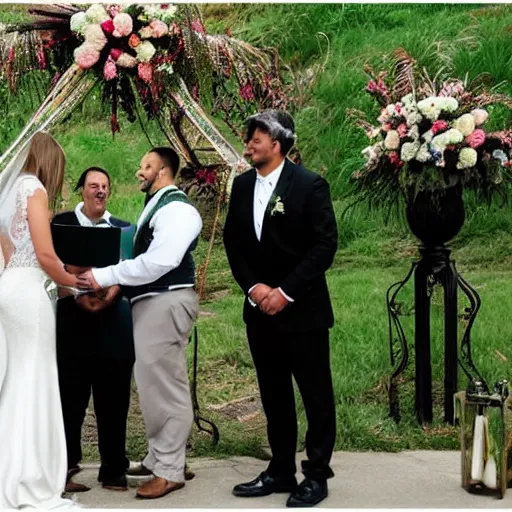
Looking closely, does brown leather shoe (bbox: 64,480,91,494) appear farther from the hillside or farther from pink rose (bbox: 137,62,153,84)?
pink rose (bbox: 137,62,153,84)

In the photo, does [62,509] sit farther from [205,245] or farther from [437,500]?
[205,245]

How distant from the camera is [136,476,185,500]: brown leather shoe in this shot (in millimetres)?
6070

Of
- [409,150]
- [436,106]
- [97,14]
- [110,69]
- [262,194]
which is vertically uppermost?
[97,14]

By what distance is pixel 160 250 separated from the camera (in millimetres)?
5988

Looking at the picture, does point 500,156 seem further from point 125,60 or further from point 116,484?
point 116,484

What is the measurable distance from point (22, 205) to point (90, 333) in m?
0.70

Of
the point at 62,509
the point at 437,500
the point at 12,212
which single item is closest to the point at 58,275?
the point at 12,212

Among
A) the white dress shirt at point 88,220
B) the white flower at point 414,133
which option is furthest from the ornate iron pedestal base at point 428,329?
the white dress shirt at point 88,220

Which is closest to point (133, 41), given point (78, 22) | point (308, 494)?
point (78, 22)

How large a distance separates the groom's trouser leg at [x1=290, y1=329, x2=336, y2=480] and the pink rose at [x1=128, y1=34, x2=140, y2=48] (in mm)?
1654

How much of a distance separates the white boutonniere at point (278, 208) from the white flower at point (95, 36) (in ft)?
4.06

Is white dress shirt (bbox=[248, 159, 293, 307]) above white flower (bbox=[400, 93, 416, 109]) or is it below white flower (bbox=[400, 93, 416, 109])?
below

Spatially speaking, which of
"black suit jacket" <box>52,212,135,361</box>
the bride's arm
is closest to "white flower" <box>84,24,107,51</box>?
the bride's arm

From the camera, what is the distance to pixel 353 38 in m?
8.83
